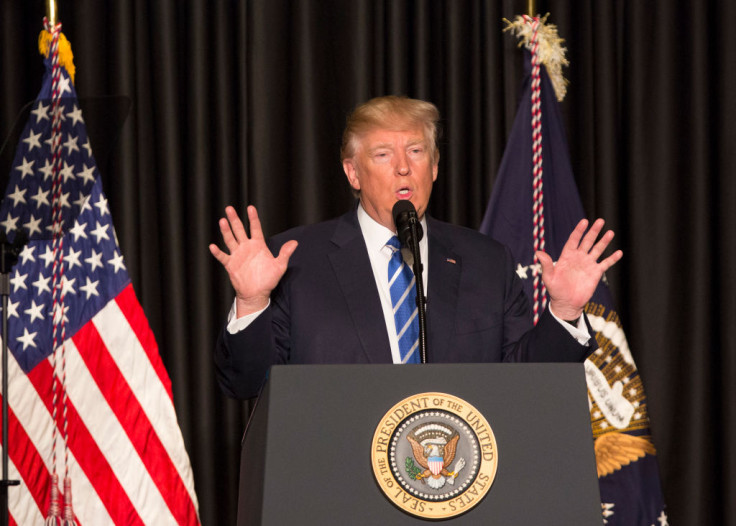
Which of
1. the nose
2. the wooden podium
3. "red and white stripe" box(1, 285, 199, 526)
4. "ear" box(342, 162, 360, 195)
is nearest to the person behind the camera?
the wooden podium

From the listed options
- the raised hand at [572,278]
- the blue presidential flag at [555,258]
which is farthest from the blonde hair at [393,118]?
the blue presidential flag at [555,258]

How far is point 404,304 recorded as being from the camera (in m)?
2.42

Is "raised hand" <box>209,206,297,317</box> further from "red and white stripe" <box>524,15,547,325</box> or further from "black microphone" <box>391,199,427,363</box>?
"red and white stripe" <box>524,15,547,325</box>

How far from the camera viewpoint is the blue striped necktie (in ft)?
7.75

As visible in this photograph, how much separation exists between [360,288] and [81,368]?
1.41 m

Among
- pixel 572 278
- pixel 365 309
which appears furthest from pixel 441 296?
pixel 572 278

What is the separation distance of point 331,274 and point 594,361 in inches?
57.7

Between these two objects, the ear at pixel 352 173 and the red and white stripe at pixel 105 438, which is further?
the red and white stripe at pixel 105 438

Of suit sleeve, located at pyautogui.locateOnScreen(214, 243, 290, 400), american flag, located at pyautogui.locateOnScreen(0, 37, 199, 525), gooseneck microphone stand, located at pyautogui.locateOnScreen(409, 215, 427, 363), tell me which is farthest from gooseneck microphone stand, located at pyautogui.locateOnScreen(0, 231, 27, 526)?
gooseneck microphone stand, located at pyautogui.locateOnScreen(409, 215, 427, 363)

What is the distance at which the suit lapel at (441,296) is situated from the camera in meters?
2.35

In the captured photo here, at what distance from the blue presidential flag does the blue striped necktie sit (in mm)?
1202

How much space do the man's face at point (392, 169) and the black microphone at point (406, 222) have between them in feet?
1.67

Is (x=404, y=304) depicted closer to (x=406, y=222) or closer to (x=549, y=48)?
(x=406, y=222)

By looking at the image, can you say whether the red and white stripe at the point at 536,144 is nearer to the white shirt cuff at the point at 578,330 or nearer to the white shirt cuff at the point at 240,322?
the white shirt cuff at the point at 578,330
